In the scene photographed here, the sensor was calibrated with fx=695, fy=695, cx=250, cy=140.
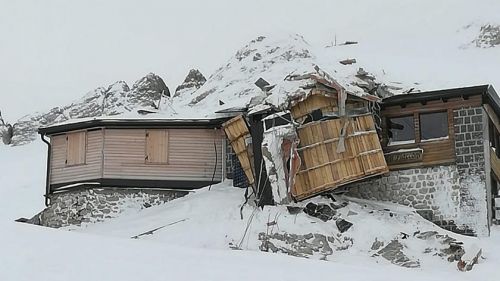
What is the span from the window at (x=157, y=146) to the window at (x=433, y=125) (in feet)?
29.4

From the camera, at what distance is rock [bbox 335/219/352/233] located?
20.0 metres

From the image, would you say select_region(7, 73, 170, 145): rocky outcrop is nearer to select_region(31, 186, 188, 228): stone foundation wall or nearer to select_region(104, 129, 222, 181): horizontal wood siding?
select_region(104, 129, 222, 181): horizontal wood siding

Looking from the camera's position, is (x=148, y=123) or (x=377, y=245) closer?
(x=377, y=245)

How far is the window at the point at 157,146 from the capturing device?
81.5 feet

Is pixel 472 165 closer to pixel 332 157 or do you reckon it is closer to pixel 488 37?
pixel 332 157

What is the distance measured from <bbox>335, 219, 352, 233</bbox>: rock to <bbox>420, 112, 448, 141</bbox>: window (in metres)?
A: 4.09

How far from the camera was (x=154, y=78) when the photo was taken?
51562 mm

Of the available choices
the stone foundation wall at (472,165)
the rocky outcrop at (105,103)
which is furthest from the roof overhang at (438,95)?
the rocky outcrop at (105,103)

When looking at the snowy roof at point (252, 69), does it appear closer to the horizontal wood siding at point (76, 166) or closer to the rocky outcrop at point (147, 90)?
the rocky outcrop at point (147, 90)

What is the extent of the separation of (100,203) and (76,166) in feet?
6.04

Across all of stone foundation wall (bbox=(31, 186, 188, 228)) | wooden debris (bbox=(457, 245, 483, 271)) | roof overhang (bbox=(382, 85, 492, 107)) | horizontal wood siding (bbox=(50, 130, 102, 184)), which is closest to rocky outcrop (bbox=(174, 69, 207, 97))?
horizontal wood siding (bbox=(50, 130, 102, 184))

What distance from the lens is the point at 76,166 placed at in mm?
25062

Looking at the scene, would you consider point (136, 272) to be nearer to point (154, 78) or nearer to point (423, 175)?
point (423, 175)

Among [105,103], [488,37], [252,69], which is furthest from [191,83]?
[488,37]
